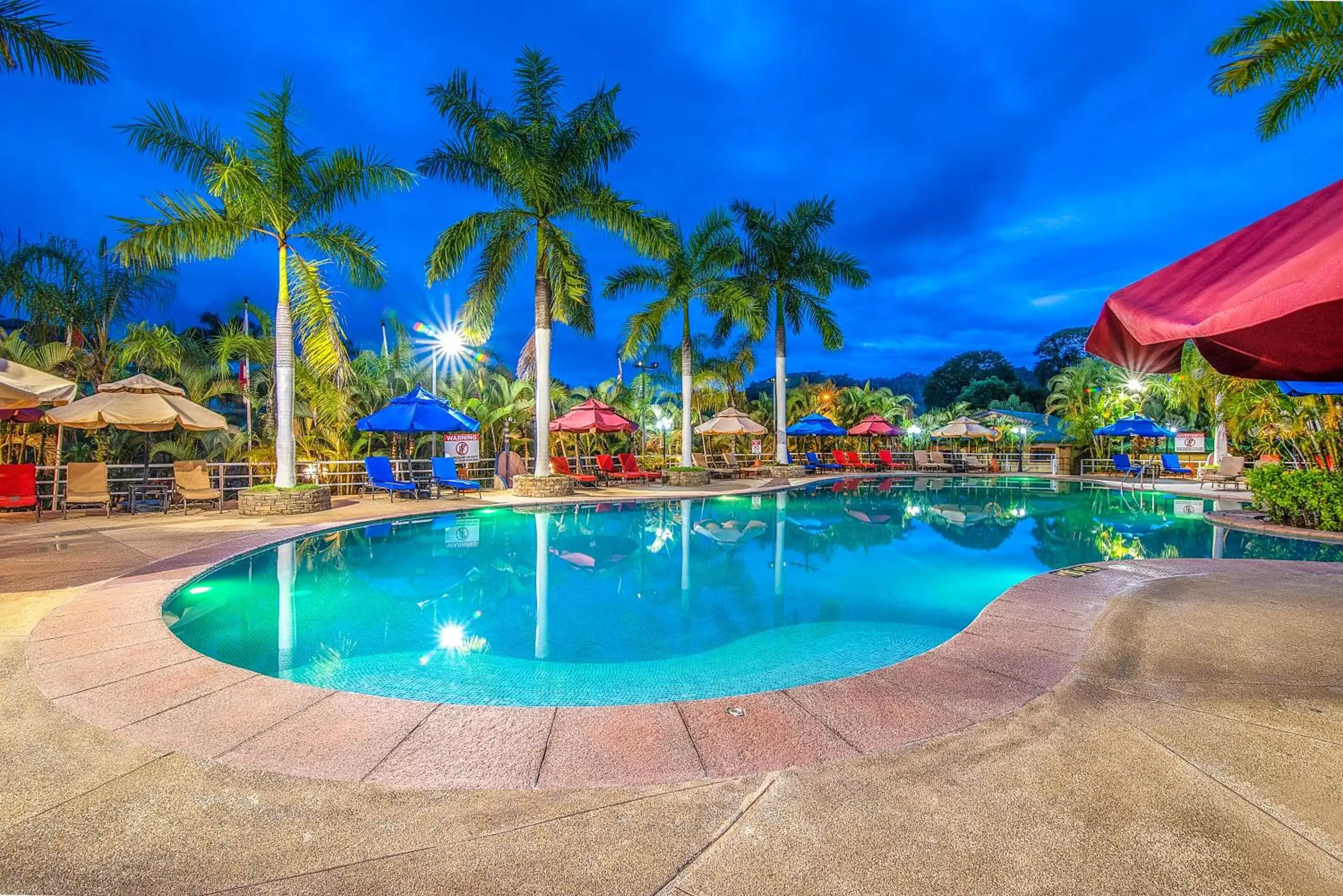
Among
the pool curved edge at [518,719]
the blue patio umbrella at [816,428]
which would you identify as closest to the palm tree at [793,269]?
the blue patio umbrella at [816,428]

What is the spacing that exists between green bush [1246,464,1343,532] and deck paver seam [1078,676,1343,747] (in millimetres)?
11225

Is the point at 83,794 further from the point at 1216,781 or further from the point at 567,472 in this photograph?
the point at 567,472

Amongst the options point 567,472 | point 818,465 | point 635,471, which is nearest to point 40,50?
point 567,472

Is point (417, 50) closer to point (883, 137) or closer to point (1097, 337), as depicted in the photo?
point (883, 137)

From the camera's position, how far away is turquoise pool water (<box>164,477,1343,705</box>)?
469cm

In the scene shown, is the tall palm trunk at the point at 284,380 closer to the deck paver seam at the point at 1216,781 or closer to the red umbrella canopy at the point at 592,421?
the red umbrella canopy at the point at 592,421

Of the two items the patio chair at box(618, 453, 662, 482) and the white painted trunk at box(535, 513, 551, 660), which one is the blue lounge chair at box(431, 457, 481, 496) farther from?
the patio chair at box(618, 453, 662, 482)

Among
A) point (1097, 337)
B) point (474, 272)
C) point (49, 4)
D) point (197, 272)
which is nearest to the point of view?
point (1097, 337)

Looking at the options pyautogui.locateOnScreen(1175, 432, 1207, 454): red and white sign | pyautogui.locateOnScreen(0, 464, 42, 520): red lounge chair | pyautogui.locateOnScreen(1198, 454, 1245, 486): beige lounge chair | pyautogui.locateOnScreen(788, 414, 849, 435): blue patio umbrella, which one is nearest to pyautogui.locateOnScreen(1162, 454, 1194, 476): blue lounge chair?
pyautogui.locateOnScreen(1175, 432, 1207, 454): red and white sign

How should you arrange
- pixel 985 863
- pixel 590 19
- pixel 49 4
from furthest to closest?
1. pixel 590 19
2. pixel 49 4
3. pixel 985 863

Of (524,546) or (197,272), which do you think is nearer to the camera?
(524,546)

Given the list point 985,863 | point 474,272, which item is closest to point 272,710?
point 985,863

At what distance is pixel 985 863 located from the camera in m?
1.96

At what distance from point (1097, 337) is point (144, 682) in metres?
5.63
